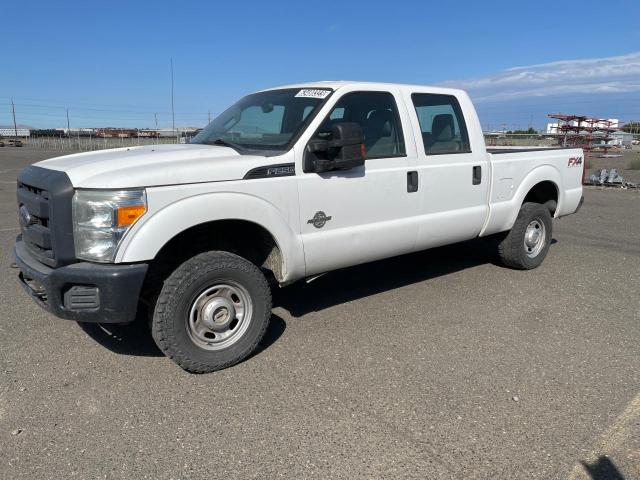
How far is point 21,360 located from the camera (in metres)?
3.99

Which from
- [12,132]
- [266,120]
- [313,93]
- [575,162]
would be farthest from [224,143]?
[12,132]

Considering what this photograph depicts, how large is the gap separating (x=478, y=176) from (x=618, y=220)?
594 cm

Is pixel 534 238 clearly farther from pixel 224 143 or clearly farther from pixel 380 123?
pixel 224 143

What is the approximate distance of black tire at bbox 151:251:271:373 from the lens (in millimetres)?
3619

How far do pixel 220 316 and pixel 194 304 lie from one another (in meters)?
0.22

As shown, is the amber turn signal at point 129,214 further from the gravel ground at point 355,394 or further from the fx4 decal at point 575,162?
the fx4 decal at point 575,162

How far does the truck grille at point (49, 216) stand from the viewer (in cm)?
342

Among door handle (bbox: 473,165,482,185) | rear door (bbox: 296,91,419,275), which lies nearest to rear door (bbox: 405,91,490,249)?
door handle (bbox: 473,165,482,185)

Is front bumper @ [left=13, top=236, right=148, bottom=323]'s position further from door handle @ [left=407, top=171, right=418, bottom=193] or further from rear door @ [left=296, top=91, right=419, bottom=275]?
door handle @ [left=407, top=171, right=418, bottom=193]

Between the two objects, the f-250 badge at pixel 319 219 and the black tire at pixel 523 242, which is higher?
the f-250 badge at pixel 319 219

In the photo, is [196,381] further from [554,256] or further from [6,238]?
[6,238]

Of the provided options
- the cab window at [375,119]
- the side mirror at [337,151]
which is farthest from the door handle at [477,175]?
the side mirror at [337,151]

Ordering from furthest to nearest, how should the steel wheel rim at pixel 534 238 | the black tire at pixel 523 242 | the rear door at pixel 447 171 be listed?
the steel wheel rim at pixel 534 238 < the black tire at pixel 523 242 < the rear door at pixel 447 171

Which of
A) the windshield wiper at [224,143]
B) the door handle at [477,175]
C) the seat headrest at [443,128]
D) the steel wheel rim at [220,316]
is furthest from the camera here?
the door handle at [477,175]
